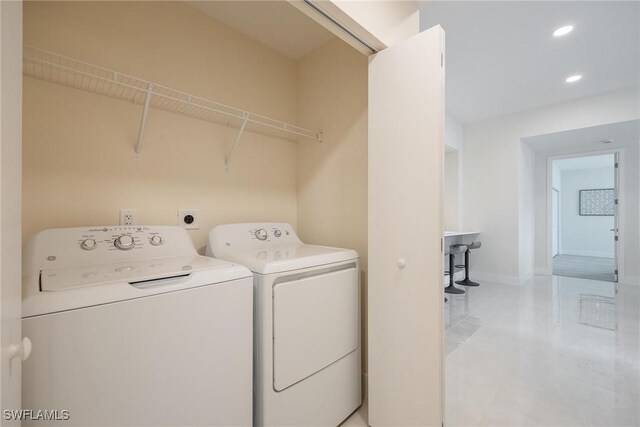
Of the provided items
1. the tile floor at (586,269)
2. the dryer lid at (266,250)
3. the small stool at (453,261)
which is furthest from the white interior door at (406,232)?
the tile floor at (586,269)

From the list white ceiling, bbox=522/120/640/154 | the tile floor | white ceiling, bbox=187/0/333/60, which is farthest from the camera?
the tile floor

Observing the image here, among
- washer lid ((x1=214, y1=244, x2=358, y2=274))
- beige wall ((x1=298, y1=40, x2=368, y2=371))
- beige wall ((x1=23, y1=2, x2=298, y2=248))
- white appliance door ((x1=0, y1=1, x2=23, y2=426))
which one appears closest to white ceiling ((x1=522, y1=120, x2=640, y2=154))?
beige wall ((x1=298, y1=40, x2=368, y2=371))

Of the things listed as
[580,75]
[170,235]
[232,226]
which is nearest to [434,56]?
[232,226]

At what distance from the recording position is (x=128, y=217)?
4.62 feet

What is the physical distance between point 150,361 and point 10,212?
59cm

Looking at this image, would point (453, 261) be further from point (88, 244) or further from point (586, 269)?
point (88, 244)

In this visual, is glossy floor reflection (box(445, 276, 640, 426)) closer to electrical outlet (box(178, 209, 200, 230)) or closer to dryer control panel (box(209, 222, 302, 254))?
dryer control panel (box(209, 222, 302, 254))

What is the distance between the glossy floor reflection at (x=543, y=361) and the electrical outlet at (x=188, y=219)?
182cm

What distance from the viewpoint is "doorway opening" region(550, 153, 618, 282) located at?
7.00 meters

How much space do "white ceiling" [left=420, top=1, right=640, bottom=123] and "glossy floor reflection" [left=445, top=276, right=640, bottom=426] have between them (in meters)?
2.35

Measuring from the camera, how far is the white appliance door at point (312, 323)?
1.18 metres

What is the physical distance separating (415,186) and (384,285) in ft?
1.70

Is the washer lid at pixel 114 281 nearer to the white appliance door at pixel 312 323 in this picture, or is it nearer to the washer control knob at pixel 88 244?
the washer control knob at pixel 88 244

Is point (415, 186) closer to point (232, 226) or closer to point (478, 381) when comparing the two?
point (232, 226)
